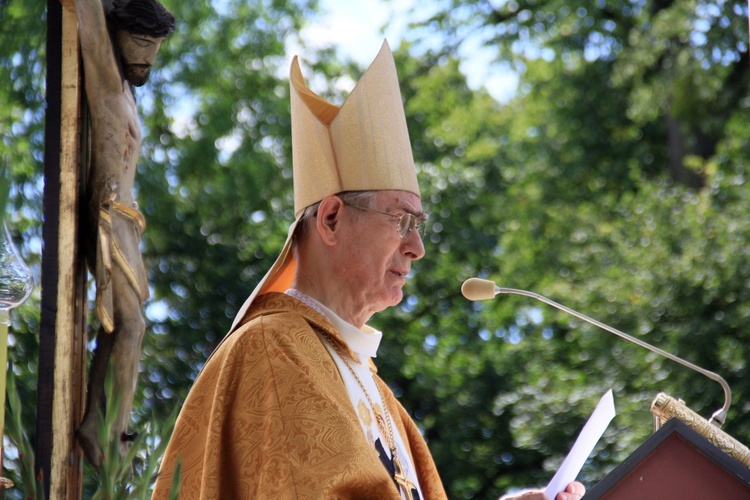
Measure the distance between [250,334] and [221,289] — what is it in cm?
769

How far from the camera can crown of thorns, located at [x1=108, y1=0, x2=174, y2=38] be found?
11.3 feet

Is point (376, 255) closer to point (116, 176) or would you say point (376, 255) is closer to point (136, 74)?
point (116, 176)

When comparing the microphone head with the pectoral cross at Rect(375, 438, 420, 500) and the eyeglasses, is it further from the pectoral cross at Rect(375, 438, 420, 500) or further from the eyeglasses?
the pectoral cross at Rect(375, 438, 420, 500)

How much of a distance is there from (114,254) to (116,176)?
22 centimetres

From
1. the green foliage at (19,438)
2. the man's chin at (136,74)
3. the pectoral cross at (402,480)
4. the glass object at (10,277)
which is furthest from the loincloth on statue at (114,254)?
the green foliage at (19,438)

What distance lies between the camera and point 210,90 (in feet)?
→ 39.2

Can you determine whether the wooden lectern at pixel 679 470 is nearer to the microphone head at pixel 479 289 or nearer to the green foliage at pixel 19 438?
the microphone head at pixel 479 289

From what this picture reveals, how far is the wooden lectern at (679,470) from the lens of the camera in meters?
2.34

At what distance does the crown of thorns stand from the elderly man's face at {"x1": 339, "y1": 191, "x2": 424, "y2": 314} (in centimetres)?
76

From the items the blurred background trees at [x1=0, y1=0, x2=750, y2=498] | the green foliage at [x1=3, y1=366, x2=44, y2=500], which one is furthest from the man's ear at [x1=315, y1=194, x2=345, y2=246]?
the blurred background trees at [x1=0, y1=0, x2=750, y2=498]

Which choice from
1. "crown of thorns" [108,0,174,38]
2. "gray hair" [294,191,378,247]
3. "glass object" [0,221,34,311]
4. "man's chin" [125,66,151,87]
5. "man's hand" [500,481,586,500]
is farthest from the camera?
"man's chin" [125,66,151,87]

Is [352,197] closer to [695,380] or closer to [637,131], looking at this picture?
[695,380]

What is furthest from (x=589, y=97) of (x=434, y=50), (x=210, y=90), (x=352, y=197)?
(x=352, y=197)

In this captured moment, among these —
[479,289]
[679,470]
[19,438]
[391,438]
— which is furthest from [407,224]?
[19,438]
